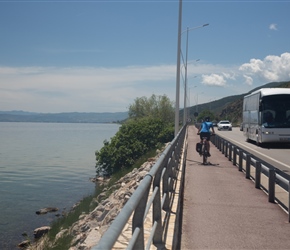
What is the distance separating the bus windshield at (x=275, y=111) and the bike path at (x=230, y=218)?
43.5 ft

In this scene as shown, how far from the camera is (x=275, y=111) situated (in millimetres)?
24656

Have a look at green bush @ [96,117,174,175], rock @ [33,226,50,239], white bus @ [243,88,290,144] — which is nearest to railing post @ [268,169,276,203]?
rock @ [33,226,50,239]

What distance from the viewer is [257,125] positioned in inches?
1039

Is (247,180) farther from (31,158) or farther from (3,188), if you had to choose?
(31,158)

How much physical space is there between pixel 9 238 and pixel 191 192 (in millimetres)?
10537

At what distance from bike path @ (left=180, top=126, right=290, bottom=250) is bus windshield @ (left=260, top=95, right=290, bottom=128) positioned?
1325 centimetres

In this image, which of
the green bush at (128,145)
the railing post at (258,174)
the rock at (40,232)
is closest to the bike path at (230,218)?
the railing post at (258,174)

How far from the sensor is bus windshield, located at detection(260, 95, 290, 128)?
24406 mm

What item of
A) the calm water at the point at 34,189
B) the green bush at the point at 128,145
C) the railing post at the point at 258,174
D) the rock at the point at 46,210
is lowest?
the calm water at the point at 34,189

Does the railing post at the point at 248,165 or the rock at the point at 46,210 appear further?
the rock at the point at 46,210

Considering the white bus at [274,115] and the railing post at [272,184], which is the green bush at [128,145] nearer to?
the white bus at [274,115]

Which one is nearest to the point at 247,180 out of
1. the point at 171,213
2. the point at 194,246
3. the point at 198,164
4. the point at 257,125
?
the point at 198,164

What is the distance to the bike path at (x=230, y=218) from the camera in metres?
6.16

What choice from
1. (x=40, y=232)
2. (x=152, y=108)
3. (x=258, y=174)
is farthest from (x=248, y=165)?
(x=152, y=108)
